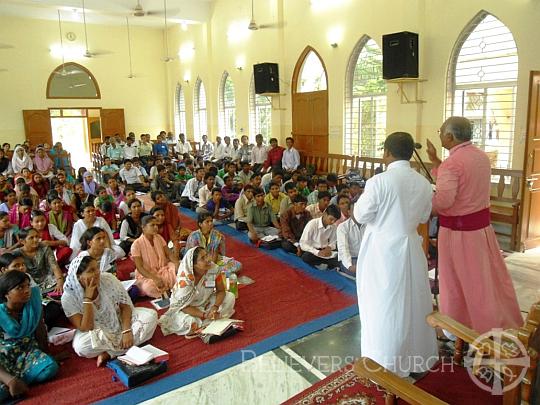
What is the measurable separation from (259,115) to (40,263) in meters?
8.09

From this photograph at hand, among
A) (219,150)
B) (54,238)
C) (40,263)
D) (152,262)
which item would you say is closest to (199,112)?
(219,150)

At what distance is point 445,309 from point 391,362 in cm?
66

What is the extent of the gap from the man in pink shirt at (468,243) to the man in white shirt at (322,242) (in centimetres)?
181

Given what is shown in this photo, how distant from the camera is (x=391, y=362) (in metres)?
2.32

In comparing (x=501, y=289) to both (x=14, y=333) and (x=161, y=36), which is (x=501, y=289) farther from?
(x=161, y=36)

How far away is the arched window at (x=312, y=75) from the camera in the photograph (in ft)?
29.6

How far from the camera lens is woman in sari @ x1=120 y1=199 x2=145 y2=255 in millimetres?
5000

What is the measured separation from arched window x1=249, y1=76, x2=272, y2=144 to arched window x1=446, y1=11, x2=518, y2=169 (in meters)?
5.09

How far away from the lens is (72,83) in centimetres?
1400

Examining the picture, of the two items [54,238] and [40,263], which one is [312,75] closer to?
[54,238]

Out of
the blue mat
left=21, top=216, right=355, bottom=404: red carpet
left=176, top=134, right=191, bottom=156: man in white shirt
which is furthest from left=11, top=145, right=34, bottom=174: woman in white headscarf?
the blue mat

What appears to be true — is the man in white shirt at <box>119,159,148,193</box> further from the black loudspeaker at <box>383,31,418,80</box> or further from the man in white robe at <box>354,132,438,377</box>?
the man in white robe at <box>354,132,438,377</box>

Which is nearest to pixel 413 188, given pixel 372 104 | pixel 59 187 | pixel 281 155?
pixel 59 187

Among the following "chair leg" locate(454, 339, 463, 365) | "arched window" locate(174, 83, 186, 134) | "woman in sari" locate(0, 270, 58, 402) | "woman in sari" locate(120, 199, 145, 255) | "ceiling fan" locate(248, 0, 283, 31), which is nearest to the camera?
"chair leg" locate(454, 339, 463, 365)
